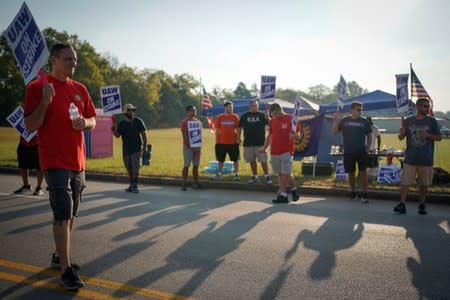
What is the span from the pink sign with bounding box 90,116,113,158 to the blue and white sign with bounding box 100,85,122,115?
8.60 metres

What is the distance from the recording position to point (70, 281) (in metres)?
3.58

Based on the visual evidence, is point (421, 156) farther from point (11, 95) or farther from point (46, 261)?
point (11, 95)

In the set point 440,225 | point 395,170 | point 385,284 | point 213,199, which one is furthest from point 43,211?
point 395,170

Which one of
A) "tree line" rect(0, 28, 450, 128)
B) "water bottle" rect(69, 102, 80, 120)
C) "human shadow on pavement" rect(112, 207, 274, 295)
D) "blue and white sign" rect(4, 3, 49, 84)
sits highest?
"tree line" rect(0, 28, 450, 128)

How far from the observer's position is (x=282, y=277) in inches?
155

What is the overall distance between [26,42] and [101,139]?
15.6 m

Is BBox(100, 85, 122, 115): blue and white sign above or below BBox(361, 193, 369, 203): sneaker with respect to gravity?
above

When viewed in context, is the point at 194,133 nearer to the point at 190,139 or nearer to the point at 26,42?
the point at 190,139

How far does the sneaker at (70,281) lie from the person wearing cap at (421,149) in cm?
569

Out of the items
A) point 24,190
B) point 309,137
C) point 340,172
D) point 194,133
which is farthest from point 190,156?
point 309,137

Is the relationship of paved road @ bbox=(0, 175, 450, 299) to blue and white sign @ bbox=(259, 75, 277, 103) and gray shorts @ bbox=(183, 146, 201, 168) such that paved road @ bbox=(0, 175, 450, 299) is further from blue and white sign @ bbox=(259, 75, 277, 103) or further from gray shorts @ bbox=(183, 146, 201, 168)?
blue and white sign @ bbox=(259, 75, 277, 103)

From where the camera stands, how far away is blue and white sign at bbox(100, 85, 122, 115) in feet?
33.3

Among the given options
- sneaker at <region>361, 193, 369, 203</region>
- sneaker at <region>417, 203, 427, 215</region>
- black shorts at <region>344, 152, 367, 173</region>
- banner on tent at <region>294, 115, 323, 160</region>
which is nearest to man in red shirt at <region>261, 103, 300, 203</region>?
black shorts at <region>344, 152, 367, 173</region>

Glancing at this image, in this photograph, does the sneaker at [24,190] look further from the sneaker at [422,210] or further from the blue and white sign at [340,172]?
the sneaker at [422,210]
